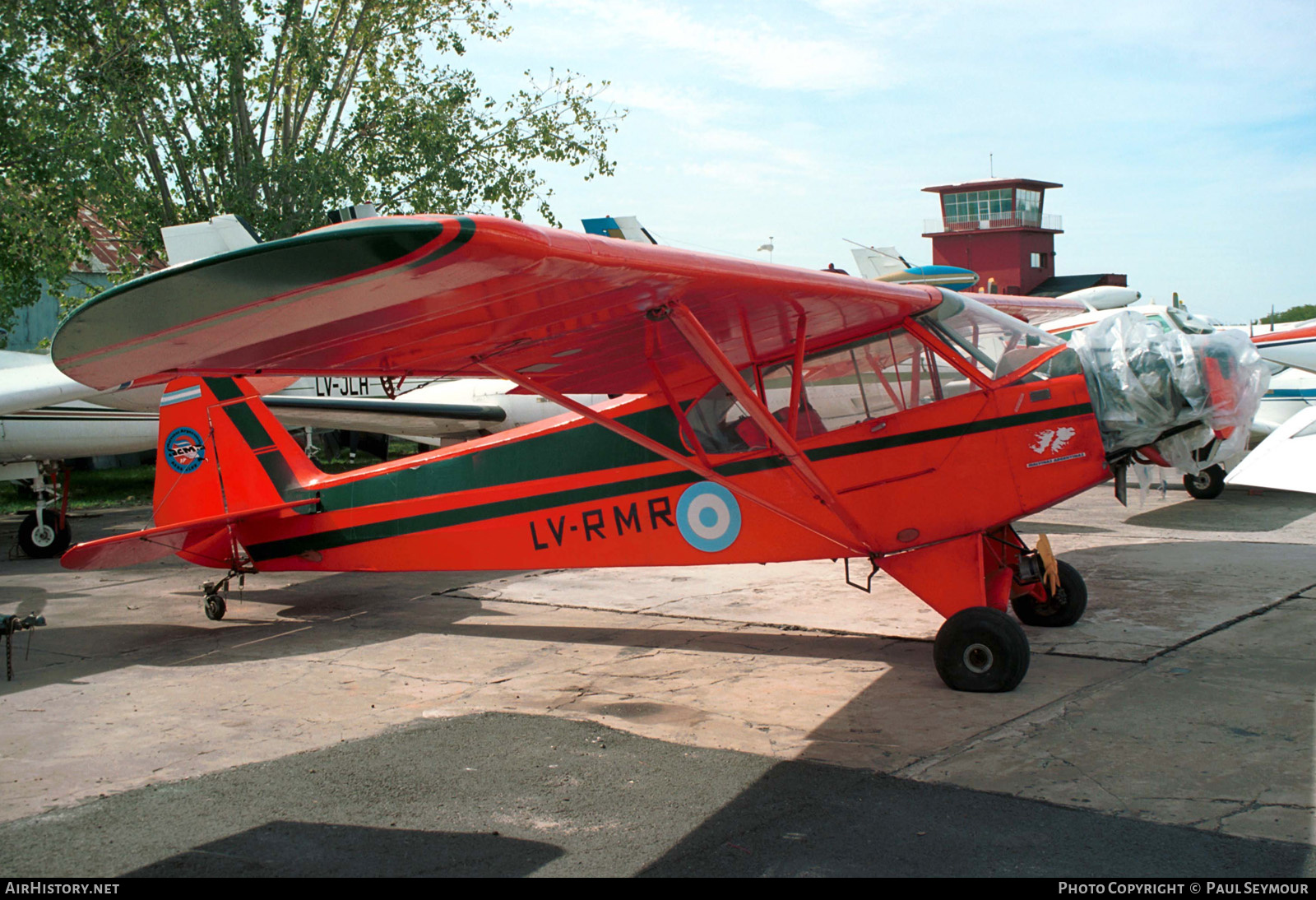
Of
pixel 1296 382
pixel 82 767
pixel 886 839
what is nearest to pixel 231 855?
pixel 82 767

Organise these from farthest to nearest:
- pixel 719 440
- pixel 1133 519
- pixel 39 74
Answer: pixel 39 74, pixel 1133 519, pixel 719 440

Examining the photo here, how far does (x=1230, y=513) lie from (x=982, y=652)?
8403 millimetres

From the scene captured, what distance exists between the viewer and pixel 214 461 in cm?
806

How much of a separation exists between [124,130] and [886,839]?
62.1 feet

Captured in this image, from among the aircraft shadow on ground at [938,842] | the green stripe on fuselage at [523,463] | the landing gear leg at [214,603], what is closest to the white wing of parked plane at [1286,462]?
the aircraft shadow on ground at [938,842]

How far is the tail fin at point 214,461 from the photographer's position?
8.03 metres

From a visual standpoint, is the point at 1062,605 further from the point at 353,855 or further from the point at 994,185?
the point at 994,185

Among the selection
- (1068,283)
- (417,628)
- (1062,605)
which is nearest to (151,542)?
(417,628)

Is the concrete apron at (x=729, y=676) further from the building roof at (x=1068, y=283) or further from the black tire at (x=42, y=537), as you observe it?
the building roof at (x=1068, y=283)

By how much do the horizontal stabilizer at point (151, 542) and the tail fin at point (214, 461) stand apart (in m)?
0.12

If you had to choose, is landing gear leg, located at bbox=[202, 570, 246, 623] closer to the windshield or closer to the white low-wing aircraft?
the white low-wing aircraft

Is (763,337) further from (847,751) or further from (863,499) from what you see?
(847,751)

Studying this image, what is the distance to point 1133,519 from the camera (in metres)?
11.8

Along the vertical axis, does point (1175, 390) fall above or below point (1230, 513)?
above
